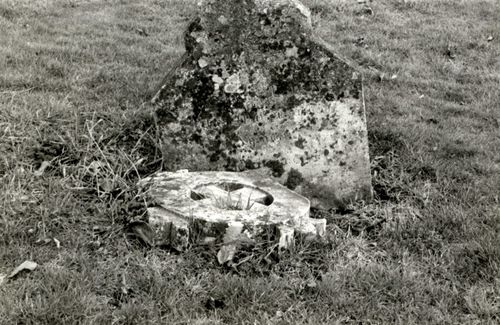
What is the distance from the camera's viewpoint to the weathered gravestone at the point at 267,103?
529cm

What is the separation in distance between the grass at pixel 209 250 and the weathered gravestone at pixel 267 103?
0.32m

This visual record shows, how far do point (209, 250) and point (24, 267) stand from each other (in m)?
1.26

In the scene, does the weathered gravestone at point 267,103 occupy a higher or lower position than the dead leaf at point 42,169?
higher

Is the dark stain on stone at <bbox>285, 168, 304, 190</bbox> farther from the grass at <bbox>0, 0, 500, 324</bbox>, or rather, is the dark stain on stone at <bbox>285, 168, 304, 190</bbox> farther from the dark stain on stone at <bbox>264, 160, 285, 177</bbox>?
the grass at <bbox>0, 0, 500, 324</bbox>

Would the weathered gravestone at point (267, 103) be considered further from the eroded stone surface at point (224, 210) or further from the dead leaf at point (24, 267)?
the dead leaf at point (24, 267)

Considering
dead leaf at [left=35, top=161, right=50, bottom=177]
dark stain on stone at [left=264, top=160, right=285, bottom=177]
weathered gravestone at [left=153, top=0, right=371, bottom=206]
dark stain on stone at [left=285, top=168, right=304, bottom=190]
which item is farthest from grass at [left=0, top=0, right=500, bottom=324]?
dark stain on stone at [left=264, top=160, right=285, bottom=177]

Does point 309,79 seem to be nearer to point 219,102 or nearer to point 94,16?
point 219,102

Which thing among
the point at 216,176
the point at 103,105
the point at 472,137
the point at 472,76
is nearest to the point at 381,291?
the point at 216,176

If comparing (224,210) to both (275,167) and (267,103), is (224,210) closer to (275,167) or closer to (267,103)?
(275,167)

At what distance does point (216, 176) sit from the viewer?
511cm

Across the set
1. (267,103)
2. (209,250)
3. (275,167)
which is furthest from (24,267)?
(267,103)

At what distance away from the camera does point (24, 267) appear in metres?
3.92

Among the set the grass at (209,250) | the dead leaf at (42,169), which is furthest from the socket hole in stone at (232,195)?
the dead leaf at (42,169)

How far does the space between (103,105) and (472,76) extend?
5.22 meters
